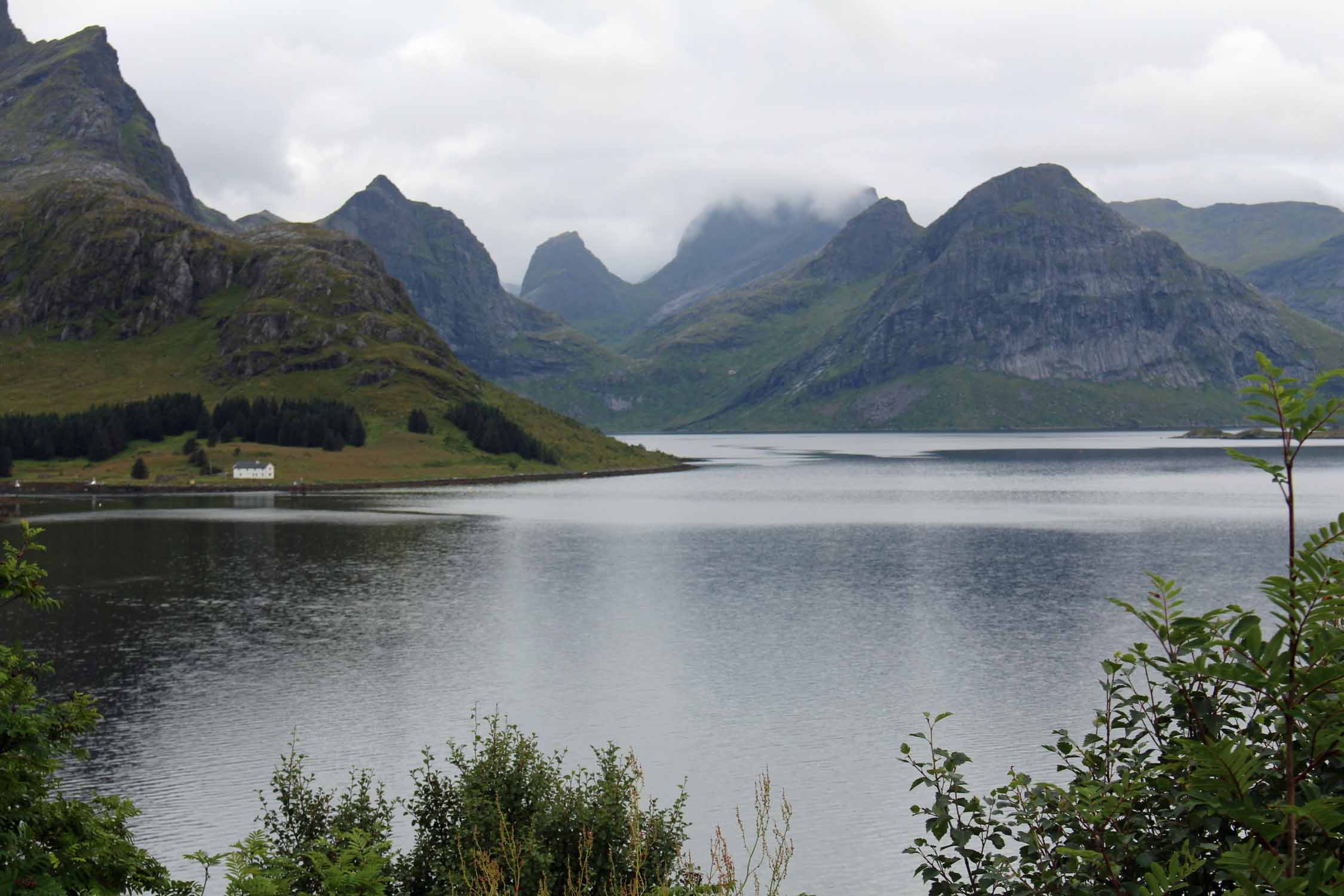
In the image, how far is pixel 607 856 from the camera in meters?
32.1

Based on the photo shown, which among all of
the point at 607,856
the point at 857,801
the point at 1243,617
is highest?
the point at 1243,617

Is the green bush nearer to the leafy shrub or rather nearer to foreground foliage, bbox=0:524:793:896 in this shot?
foreground foliage, bbox=0:524:793:896

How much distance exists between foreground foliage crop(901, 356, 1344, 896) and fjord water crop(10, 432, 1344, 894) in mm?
27950

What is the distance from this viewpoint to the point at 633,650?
8450cm

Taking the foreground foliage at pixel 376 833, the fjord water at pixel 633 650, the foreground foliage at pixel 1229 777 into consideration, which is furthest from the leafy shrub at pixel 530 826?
the foreground foliage at pixel 1229 777

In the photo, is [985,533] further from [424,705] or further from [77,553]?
[77,553]

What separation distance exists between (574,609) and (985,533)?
82498mm

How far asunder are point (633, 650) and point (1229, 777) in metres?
76.3

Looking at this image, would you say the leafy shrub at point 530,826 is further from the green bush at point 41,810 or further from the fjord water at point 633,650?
the green bush at point 41,810

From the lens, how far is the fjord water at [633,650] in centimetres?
5288

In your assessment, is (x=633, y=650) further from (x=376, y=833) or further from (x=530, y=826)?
(x=376, y=833)

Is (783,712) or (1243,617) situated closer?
(1243,617)

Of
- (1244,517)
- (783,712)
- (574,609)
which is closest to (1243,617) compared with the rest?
(783,712)

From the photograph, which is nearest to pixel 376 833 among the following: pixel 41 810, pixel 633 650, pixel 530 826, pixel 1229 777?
pixel 530 826
